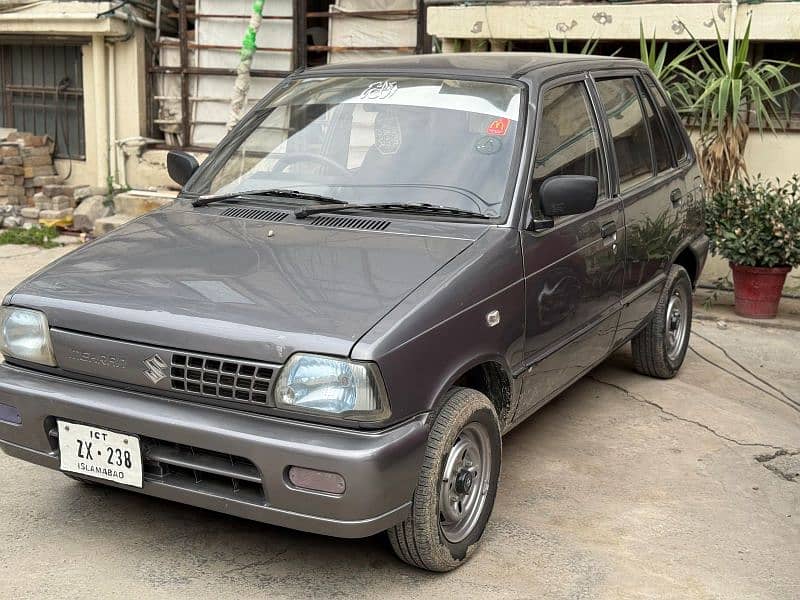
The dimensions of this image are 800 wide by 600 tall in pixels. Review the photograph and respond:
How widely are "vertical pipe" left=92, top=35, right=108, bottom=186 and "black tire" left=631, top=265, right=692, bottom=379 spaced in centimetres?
684

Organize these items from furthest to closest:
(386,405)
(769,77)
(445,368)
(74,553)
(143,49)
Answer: (143,49)
(769,77)
(74,553)
(445,368)
(386,405)

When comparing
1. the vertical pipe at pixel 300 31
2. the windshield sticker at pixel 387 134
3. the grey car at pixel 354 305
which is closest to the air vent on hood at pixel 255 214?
the grey car at pixel 354 305

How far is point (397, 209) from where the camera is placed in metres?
4.00

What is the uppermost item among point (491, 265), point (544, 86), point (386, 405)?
point (544, 86)

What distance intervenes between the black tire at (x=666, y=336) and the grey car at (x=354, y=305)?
65 cm

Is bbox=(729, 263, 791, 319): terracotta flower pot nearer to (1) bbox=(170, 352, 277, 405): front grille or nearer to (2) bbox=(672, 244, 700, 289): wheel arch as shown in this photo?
(2) bbox=(672, 244, 700, 289): wheel arch

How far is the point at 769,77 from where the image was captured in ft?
25.4

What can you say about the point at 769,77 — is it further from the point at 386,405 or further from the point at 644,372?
the point at 386,405

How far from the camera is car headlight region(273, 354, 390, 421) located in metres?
3.08

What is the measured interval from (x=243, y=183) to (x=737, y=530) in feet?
8.01

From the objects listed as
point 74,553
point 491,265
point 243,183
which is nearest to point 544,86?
point 491,265

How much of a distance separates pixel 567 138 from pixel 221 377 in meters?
2.02

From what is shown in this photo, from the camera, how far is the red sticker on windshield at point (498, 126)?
414 cm

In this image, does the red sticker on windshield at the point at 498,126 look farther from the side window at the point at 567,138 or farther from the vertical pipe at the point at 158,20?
the vertical pipe at the point at 158,20
